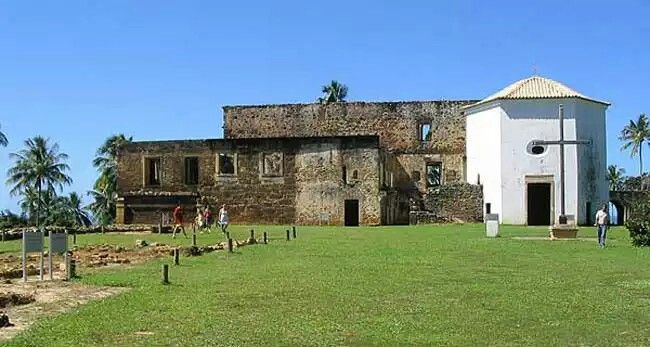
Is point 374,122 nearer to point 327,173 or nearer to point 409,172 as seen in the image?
point 409,172

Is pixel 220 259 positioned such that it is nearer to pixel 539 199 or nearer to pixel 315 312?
pixel 315 312

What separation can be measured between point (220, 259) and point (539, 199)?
24.8m

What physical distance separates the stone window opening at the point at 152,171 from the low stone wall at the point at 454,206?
1351cm

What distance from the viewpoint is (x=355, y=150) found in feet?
135

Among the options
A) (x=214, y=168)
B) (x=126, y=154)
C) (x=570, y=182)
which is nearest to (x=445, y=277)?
(x=570, y=182)

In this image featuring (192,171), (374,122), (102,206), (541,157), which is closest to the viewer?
(541,157)

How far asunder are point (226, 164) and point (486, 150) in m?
13.3

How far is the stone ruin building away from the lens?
4134cm

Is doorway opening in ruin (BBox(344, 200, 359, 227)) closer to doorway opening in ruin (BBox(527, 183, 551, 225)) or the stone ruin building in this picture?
the stone ruin building

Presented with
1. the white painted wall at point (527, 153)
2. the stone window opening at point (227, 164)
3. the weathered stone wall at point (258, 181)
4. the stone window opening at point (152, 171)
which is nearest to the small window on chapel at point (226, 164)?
the stone window opening at point (227, 164)

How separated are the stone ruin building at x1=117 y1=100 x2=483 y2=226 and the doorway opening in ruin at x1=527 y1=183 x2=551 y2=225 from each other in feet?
9.18

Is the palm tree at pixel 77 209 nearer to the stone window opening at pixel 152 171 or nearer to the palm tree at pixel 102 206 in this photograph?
the palm tree at pixel 102 206

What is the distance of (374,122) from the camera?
157 ft

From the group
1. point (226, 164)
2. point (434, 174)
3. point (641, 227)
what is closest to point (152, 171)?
point (226, 164)
